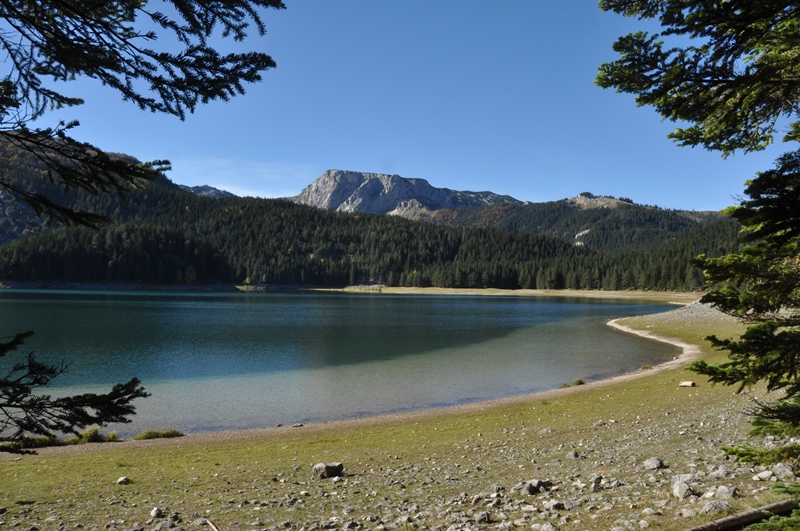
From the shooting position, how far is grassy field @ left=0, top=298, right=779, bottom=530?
8523 millimetres

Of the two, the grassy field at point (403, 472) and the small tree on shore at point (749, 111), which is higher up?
the small tree on shore at point (749, 111)

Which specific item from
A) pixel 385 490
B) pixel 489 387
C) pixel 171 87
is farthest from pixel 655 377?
pixel 171 87

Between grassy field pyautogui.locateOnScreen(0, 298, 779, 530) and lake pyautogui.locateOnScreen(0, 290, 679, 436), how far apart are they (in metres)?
4.94

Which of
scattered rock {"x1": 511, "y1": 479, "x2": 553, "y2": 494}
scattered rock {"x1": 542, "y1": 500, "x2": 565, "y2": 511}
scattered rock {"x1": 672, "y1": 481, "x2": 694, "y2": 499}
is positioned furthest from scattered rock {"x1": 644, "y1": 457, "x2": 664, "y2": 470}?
scattered rock {"x1": 542, "y1": 500, "x2": 565, "y2": 511}

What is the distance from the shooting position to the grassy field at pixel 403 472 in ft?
28.0

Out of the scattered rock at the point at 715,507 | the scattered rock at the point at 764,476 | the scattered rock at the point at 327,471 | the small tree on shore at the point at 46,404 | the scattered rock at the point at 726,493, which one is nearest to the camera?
the small tree on shore at the point at 46,404

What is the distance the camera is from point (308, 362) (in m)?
36.0

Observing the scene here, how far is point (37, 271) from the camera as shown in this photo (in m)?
163

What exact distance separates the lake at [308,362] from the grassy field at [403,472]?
16.2ft

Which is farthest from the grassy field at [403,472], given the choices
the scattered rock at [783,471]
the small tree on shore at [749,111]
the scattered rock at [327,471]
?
the small tree on shore at [749,111]

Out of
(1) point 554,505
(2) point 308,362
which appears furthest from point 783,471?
(2) point 308,362

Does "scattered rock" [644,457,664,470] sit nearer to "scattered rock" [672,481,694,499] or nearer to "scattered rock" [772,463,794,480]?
"scattered rock" [672,481,694,499]

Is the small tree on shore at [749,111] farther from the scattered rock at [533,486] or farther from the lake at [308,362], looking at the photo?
the lake at [308,362]

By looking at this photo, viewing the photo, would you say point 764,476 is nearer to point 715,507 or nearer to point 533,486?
point 715,507
